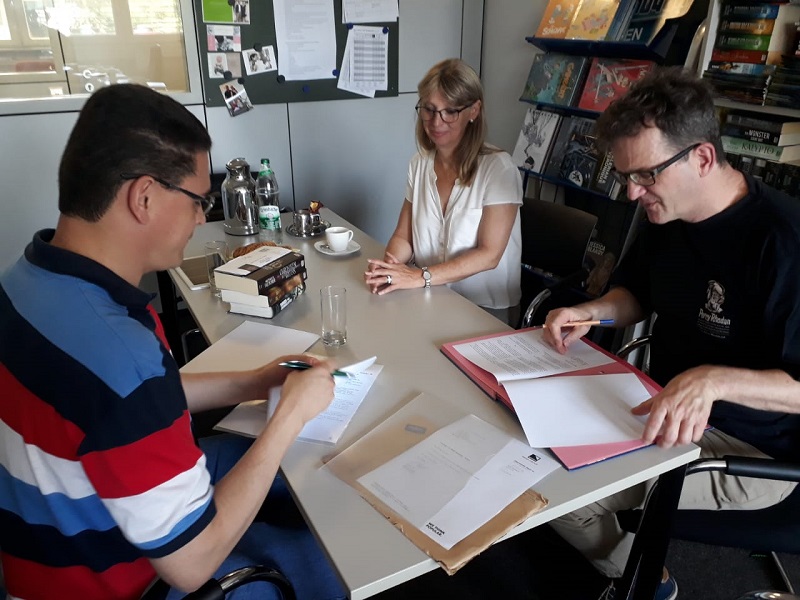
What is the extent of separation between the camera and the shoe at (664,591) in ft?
5.32

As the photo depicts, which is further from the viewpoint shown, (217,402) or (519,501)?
(217,402)

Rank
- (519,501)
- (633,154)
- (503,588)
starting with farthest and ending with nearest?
1. (503,588)
2. (633,154)
3. (519,501)

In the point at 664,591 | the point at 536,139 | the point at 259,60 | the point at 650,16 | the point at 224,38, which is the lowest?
the point at 664,591

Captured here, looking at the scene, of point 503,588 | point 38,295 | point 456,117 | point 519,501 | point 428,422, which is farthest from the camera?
point 456,117

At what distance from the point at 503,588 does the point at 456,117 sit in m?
1.46

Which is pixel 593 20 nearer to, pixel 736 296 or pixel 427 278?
pixel 427 278

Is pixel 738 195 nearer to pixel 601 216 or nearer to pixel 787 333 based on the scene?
pixel 787 333

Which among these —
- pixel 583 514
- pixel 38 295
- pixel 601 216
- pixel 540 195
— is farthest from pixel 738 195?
pixel 540 195

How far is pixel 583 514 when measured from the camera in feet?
4.95

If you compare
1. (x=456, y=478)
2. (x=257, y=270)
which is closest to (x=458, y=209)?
(x=257, y=270)

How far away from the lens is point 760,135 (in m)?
2.03

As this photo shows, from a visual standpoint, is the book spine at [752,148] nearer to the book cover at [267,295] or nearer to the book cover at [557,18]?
the book cover at [557,18]

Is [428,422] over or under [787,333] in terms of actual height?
under

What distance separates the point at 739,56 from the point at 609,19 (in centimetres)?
72
